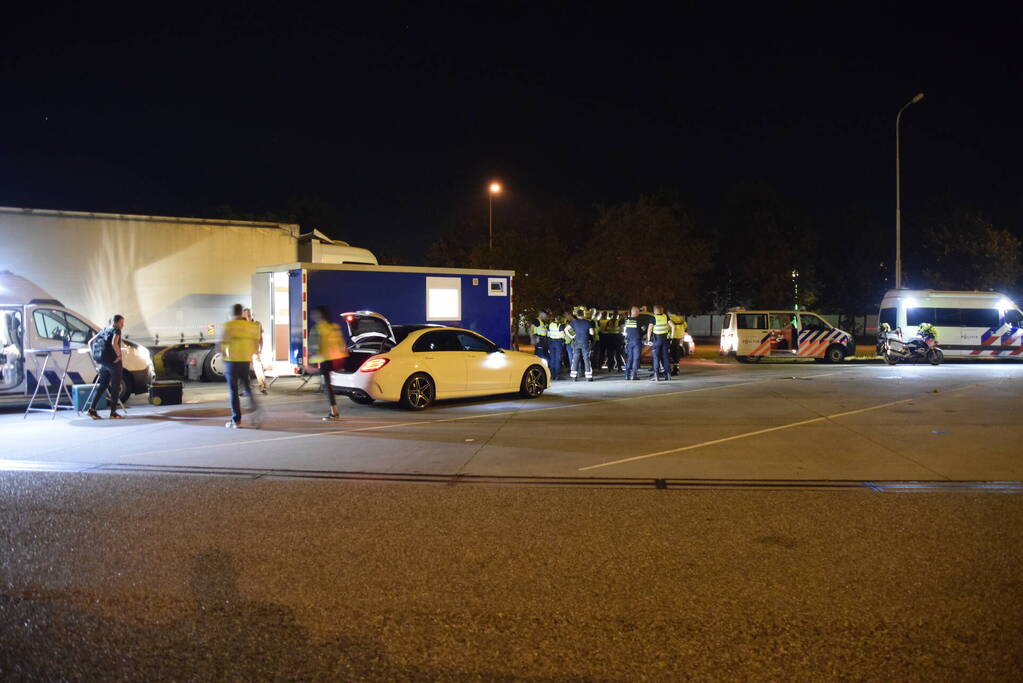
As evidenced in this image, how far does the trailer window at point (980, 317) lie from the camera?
27239mm

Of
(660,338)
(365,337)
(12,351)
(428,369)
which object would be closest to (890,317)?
(660,338)

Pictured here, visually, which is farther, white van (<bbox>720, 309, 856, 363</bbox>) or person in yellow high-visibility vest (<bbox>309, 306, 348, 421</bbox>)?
white van (<bbox>720, 309, 856, 363</bbox>)

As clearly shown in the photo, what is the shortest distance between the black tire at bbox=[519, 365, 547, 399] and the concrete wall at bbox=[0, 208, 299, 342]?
7.66 m

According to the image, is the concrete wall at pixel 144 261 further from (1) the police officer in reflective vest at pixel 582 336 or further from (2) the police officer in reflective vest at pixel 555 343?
(1) the police officer in reflective vest at pixel 582 336

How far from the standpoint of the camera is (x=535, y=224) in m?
49.7

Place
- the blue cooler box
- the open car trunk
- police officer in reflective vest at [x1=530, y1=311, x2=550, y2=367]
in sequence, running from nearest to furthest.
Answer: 1. the blue cooler box
2. the open car trunk
3. police officer in reflective vest at [x1=530, y1=311, x2=550, y2=367]

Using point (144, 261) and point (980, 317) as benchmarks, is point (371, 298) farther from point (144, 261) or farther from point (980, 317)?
point (980, 317)

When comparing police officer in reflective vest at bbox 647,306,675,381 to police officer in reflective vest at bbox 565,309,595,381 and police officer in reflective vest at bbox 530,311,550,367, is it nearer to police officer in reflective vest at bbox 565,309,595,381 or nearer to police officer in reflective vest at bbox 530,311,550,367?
police officer in reflective vest at bbox 565,309,595,381

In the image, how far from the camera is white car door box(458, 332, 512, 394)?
14.9 meters

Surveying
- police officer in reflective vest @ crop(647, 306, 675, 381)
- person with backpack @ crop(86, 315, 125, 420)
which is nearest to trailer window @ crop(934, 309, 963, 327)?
police officer in reflective vest @ crop(647, 306, 675, 381)

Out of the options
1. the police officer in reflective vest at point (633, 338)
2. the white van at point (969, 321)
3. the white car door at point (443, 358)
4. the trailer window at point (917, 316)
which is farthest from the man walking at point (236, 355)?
the trailer window at point (917, 316)

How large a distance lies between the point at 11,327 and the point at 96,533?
31.0 ft

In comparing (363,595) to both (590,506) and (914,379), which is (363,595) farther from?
(914,379)

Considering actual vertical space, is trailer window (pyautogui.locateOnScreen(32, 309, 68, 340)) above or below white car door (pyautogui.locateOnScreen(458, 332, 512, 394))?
above
